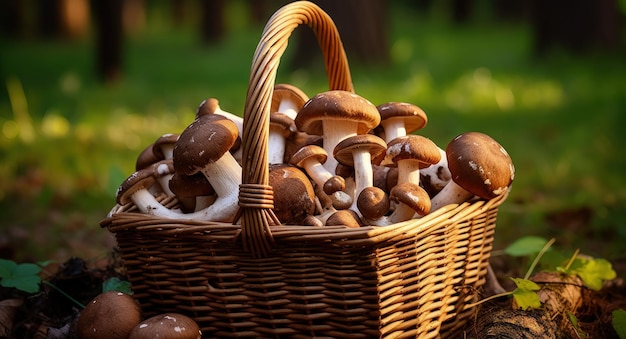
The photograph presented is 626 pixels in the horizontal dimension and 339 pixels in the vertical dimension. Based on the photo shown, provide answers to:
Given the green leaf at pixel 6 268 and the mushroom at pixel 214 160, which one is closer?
the mushroom at pixel 214 160

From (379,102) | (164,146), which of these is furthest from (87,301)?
(379,102)

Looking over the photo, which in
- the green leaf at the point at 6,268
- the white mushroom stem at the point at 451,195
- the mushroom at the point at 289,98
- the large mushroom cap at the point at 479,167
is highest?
the mushroom at the point at 289,98

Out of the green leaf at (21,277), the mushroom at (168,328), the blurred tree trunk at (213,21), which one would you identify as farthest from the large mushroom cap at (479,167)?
the blurred tree trunk at (213,21)

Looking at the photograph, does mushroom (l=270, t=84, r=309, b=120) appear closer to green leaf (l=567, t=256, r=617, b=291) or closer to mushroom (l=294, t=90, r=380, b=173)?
mushroom (l=294, t=90, r=380, b=173)

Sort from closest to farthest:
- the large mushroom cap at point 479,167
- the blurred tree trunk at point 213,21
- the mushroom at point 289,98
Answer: the large mushroom cap at point 479,167 → the mushroom at point 289,98 → the blurred tree trunk at point 213,21

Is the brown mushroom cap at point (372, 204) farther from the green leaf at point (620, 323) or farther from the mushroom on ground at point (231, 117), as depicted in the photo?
the green leaf at point (620, 323)

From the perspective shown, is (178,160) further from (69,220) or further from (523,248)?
(69,220)
